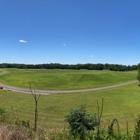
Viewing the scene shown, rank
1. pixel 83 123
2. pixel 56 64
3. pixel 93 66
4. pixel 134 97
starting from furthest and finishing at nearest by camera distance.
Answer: pixel 56 64
pixel 93 66
pixel 134 97
pixel 83 123

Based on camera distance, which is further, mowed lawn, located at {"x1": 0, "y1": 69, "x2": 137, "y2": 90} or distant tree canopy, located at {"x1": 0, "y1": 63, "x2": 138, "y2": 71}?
distant tree canopy, located at {"x1": 0, "y1": 63, "x2": 138, "y2": 71}

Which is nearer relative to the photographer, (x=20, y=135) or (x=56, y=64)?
(x=20, y=135)

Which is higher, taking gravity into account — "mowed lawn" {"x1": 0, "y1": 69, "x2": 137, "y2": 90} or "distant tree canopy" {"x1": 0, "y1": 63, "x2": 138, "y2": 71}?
"distant tree canopy" {"x1": 0, "y1": 63, "x2": 138, "y2": 71}

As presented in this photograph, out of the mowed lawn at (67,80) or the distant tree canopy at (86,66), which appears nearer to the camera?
the mowed lawn at (67,80)

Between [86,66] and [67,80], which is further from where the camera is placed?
[86,66]

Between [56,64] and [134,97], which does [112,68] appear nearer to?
[56,64]

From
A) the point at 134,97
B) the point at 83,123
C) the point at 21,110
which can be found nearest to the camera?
the point at 83,123

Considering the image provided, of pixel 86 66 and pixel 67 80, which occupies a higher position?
pixel 86 66

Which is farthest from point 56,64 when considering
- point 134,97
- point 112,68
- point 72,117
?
point 72,117

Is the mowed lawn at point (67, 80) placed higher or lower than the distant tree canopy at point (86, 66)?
lower

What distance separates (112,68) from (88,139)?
148205mm

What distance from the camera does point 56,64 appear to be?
182125mm

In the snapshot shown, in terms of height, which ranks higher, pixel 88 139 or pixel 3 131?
pixel 3 131

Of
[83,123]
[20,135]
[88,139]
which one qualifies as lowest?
[83,123]
